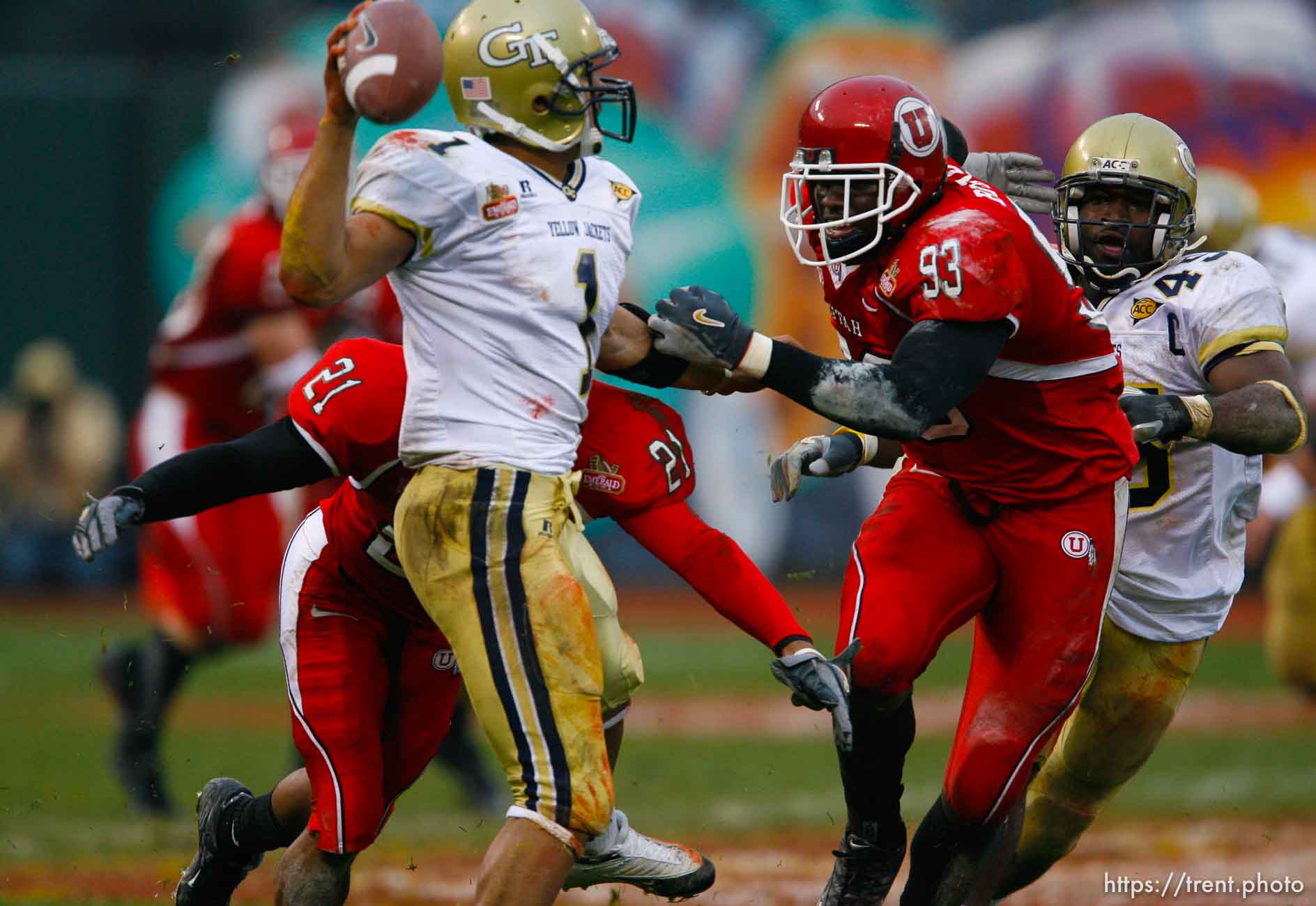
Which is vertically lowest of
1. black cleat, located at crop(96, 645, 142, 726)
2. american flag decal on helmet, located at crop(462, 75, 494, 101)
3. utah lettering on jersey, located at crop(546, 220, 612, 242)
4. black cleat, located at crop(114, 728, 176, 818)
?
black cleat, located at crop(114, 728, 176, 818)

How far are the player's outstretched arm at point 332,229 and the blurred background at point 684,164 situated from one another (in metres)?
9.23

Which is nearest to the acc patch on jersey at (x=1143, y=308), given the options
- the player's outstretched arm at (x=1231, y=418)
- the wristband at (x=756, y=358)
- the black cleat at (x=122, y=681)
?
the player's outstretched arm at (x=1231, y=418)

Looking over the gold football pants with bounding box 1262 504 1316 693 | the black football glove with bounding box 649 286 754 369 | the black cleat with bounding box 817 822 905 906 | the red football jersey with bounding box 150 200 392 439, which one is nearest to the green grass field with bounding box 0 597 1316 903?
the gold football pants with bounding box 1262 504 1316 693

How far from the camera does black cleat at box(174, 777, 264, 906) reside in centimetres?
413

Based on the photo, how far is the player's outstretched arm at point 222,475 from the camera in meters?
3.70

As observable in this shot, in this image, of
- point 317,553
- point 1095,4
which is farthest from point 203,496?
point 1095,4

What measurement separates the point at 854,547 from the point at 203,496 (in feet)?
5.00

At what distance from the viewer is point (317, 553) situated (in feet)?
13.2

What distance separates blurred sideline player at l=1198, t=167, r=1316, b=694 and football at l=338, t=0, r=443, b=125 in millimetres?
3802

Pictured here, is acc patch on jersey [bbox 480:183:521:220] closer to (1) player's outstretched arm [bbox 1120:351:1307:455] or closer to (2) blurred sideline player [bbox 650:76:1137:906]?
(2) blurred sideline player [bbox 650:76:1137:906]

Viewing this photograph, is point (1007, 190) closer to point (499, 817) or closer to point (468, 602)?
point (468, 602)

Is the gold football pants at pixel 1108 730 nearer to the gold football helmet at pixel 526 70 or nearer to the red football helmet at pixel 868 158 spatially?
the red football helmet at pixel 868 158

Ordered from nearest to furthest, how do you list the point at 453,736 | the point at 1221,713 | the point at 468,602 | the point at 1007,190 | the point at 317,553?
1. the point at 468,602
2. the point at 317,553
3. the point at 1007,190
4. the point at 453,736
5. the point at 1221,713

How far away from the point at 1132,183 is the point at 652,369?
4.40 feet
